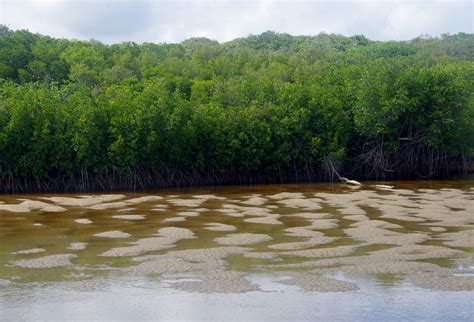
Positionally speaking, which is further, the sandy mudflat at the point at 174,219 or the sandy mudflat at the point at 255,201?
the sandy mudflat at the point at 255,201

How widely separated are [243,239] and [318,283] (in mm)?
5130

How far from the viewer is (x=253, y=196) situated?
29.4 metres

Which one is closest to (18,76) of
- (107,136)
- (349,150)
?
(107,136)

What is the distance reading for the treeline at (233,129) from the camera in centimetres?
3256

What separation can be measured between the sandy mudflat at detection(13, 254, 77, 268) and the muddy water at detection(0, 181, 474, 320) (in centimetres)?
2

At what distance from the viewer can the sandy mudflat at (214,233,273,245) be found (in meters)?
16.6

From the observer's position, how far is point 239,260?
14250 mm

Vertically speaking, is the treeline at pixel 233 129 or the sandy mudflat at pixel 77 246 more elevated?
the treeline at pixel 233 129

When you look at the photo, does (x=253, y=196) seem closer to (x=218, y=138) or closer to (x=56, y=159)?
(x=218, y=138)

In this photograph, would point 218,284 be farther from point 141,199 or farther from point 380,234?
point 141,199

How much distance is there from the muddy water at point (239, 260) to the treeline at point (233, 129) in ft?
25.0

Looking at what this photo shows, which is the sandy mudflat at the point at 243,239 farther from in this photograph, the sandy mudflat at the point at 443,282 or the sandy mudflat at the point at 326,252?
the sandy mudflat at the point at 443,282

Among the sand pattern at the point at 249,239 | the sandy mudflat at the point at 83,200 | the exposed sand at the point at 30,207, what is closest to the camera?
the sand pattern at the point at 249,239

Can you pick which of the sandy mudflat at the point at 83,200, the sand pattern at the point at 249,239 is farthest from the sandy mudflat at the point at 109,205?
the sandy mudflat at the point at 83,200
